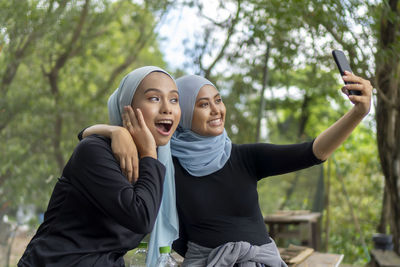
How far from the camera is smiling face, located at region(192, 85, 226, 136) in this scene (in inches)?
77.4

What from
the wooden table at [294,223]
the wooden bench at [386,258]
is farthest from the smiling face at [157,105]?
the wooden bench at [386,258]

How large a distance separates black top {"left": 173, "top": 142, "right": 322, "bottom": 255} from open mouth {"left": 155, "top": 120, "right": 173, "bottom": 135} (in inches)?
13.3

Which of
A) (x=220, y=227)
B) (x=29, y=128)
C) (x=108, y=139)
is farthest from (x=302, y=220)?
(x=29, y=128)

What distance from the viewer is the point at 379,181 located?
8.30 m

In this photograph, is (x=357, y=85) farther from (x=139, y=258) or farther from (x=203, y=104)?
(x=139, y=258)

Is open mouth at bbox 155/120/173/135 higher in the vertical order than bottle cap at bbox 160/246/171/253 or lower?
higher

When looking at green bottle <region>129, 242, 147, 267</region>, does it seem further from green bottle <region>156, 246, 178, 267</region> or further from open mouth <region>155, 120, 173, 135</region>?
open mouth <region>155, 120, 173, 135</region>

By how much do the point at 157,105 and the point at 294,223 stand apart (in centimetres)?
388

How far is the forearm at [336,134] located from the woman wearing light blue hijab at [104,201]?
1.98 ft

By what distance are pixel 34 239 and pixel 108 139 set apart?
41cm

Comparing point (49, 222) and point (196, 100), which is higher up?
point (196, 100)

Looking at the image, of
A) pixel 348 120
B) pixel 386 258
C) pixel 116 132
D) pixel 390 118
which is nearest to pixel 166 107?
pixel 116 132

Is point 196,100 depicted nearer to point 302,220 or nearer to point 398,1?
point 398,1

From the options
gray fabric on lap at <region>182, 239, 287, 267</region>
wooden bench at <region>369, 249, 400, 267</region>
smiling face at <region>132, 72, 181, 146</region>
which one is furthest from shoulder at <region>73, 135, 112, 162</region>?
wooden bench at <region>369, 249, 400, 267</region>
